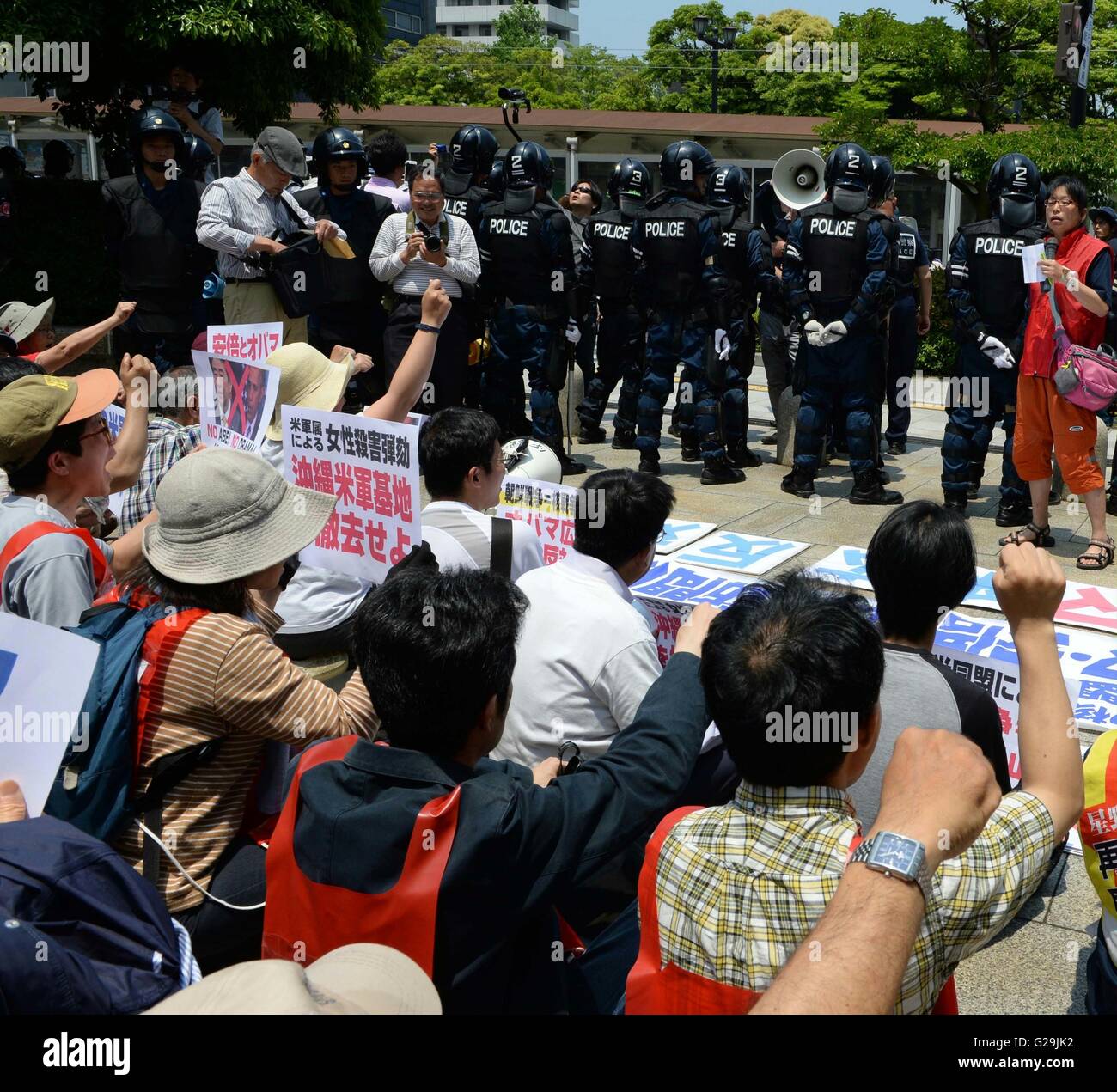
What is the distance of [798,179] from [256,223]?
5029 mm

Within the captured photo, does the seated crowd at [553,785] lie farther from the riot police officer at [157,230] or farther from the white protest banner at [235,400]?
the riot police officer at [157,230]

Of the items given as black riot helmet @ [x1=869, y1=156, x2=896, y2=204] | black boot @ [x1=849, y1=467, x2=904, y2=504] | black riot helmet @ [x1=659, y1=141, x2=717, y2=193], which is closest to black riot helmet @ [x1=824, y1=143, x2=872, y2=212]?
black riot helmet @ [x1=869, y1=156, x2=896, y2=204]

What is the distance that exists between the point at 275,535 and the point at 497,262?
6218 millimetres

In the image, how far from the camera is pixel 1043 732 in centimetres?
190

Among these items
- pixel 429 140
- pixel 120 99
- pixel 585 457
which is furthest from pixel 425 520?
pixel 429 140

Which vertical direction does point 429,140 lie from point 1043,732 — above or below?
above

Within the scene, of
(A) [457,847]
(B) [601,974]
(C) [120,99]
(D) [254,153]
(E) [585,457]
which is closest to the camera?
(A) [457,847]

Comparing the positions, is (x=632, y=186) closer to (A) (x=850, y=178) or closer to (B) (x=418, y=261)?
(A) (x=850, y=178)

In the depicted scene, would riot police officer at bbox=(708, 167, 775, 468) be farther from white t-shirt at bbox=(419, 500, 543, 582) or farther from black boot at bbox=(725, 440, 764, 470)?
white t-shirt at bbox=(419, 500, 543, 582)

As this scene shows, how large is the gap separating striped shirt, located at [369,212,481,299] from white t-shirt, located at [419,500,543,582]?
418 cm

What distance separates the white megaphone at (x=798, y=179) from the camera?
34.1 feet

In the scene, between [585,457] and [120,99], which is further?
[120,99]

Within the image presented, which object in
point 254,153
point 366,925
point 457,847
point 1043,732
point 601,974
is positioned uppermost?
point 254,153

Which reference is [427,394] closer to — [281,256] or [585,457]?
[281,256]
